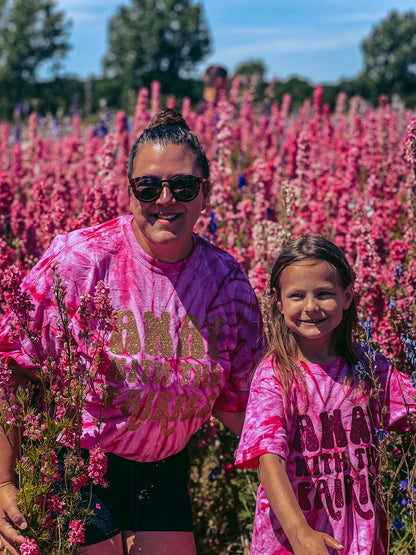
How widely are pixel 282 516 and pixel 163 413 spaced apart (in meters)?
0.69

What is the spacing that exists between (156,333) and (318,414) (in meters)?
0.66

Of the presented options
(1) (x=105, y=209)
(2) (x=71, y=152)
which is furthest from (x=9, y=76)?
(1) (x=105, y=209)

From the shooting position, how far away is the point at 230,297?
2773 mm

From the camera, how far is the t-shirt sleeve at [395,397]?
240 centimetres

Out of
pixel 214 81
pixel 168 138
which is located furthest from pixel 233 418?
pixel 214 81

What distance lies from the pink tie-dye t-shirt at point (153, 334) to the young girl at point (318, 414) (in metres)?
0.32

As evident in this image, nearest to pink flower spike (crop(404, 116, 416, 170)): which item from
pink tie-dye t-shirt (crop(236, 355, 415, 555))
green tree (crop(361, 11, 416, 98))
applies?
pink tie-dye t-shirt (crop(236, 355, 415, 555))

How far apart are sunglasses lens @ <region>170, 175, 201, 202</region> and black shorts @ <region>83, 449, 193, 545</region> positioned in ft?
3.28

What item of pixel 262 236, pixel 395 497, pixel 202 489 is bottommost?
pixel 202 489

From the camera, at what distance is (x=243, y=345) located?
109 inches

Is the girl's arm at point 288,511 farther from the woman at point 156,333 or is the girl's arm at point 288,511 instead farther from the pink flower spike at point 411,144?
the pink flower spike at point 411,144

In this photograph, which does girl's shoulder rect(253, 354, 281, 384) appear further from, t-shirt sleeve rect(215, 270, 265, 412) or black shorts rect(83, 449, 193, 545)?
black shorts rect(83, 449, 193, 545)

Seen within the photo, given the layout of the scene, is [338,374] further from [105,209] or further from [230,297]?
[105,209]

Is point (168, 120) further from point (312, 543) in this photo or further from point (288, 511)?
point (312, 543)
